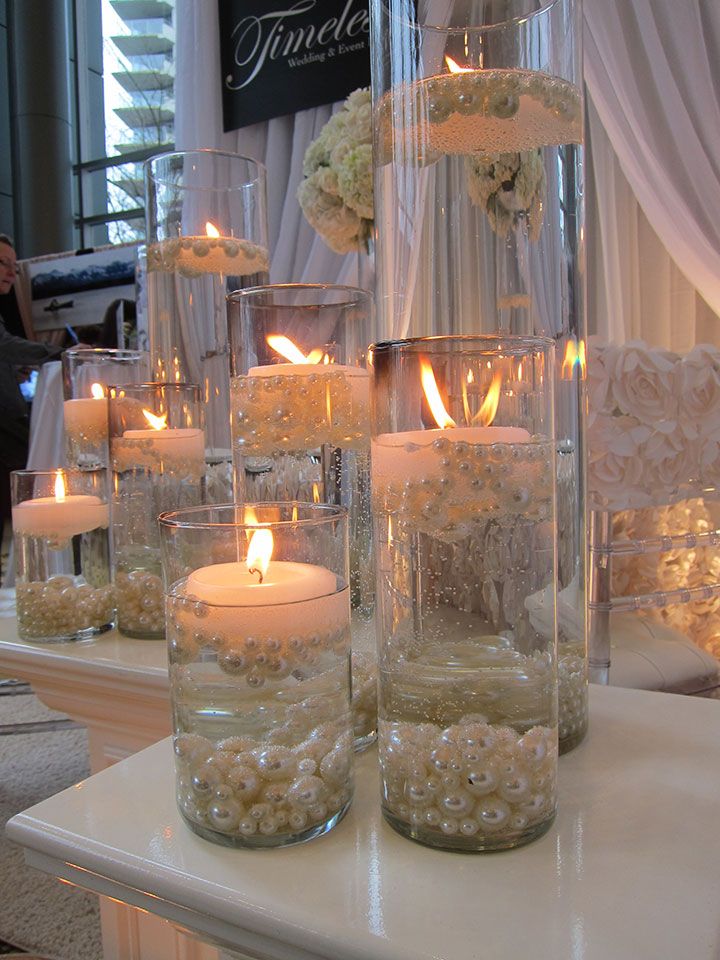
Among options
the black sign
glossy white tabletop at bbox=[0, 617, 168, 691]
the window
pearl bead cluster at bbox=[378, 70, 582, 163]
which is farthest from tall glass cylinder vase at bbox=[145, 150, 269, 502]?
the window

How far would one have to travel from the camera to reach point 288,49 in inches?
73.7

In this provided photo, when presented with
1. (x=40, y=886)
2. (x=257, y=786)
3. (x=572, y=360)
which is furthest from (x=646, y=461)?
(x=40, y=886)

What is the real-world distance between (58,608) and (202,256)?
1.30 ft

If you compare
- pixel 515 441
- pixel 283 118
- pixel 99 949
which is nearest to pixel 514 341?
pixel 515 441

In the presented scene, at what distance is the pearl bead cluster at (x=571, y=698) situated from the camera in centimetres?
46

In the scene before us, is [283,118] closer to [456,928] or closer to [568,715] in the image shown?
[568,715]

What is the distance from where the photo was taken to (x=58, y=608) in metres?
0.74

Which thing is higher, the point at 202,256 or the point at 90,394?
the point at 202,256

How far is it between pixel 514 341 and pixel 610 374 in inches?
18.4

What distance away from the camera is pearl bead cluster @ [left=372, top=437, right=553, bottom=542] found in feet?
1.13

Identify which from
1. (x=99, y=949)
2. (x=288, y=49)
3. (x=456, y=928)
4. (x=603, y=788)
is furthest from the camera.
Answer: (x=288, y=49)

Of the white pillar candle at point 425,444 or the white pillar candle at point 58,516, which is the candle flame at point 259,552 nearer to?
the white pillar candle at point 425,444

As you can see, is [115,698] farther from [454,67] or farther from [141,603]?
[454,67]

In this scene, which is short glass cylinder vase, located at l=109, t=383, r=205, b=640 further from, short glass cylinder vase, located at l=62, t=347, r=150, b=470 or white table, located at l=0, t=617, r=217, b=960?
short glass cylinder vase, located at l=62, t=347, r=150, b=470
